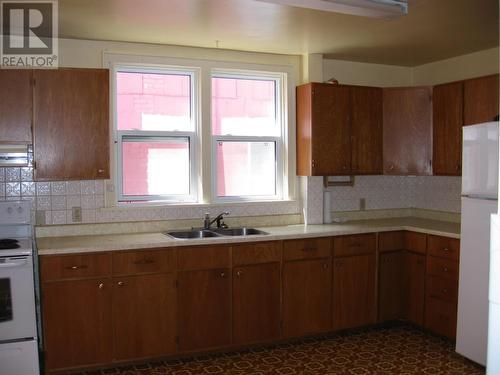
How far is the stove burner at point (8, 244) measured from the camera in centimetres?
349

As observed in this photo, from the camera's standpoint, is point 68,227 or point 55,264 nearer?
point 55,264

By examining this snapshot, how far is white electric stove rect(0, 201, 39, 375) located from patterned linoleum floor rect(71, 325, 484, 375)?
0.48 meters

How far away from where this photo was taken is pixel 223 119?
4707 millimetres

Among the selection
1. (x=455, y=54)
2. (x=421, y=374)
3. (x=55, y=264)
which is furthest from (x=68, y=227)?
(x=455, y=54)

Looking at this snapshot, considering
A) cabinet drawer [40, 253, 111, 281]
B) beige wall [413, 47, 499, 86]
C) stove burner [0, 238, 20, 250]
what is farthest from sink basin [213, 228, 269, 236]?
beige wall [413, 47, 499, 86]

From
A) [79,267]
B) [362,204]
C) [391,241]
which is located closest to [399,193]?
[362,204]

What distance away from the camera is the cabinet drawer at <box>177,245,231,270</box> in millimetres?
3854

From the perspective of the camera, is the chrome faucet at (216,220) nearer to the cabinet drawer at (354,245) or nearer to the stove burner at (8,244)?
the cabinet drawer at (354,245)

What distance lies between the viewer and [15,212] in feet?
12.8

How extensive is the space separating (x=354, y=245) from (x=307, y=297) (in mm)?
628

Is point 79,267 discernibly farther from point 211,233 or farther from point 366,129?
point 366,129

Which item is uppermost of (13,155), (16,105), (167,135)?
(16,105)

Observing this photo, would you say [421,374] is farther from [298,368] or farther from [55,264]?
[55,264]

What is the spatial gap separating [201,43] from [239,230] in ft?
5.39
